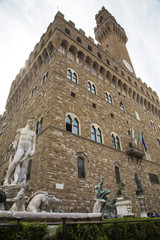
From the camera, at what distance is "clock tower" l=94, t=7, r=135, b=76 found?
966 inches

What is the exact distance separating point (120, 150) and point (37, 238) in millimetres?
12057

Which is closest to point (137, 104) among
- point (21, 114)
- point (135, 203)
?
point (135, 203)

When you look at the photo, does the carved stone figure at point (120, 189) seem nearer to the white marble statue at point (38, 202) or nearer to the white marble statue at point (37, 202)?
the white marble statue at point (38, 202)

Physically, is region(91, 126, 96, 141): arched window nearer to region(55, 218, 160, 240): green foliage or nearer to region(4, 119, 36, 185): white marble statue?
region(4, 119, 36, 185): white marble statue

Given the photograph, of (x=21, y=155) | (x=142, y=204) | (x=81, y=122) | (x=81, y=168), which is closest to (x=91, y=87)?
(x=81, y=122)

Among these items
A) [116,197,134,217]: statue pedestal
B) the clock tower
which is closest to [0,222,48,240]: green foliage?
[116,197,134,217]: statue pedestal

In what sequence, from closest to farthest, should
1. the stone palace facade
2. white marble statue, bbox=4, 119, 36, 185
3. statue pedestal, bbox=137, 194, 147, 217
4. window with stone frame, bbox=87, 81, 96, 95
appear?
white marble statue, bbox=4, 119, 36, 185 → the stone palace facade → statue pedestal, bbox=137, 194, 147, 217 → window with stone frame, bbox=87, 81, 96, 95

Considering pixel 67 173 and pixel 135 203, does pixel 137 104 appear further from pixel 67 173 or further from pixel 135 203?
pixel 67 173

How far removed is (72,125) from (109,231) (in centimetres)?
823

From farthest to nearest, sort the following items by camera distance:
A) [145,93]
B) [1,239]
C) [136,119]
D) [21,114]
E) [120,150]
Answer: [145,93]
[136,119]
[21,114]
[120,150]
[1,239]

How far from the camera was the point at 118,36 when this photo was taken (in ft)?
89.2

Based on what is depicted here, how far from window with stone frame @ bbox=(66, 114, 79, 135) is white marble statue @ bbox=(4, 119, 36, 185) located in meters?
4.66

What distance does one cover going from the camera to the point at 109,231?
3.87 metres

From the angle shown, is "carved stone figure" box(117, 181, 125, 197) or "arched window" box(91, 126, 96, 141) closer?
"carved stone figure" box(117, 181, 125, 197)
